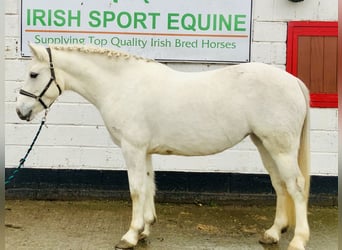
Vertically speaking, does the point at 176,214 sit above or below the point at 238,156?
below

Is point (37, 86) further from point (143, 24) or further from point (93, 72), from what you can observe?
point (143, 24)

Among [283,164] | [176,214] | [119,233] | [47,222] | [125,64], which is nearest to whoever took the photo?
[283,164]

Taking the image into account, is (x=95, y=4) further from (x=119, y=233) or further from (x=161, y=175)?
(x=119, y=233)

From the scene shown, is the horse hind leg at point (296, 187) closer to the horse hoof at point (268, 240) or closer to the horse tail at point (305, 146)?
the horse tail at point (305, 146)

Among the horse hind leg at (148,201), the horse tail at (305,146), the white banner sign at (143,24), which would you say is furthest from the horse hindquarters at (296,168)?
the white banner sign at (143,24)

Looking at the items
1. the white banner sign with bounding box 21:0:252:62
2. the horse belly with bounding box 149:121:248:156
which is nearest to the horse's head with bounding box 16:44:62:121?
the horse belly with bounding box 149:121:248:156

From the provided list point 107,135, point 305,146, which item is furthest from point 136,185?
point 107,135

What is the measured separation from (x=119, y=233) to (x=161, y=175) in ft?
3.85

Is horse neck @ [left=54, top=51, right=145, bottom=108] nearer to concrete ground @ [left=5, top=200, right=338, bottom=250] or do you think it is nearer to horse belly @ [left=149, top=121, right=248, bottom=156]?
horse belly @ [left=149, top=121, right=248, bottom=156]

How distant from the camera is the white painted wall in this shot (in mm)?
5359

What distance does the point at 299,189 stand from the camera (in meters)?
3.82

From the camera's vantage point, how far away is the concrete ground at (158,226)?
4180mm

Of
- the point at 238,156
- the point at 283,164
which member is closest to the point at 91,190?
the point at 238,156

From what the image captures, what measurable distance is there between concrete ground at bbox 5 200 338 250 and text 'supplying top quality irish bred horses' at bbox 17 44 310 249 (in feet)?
1.28
